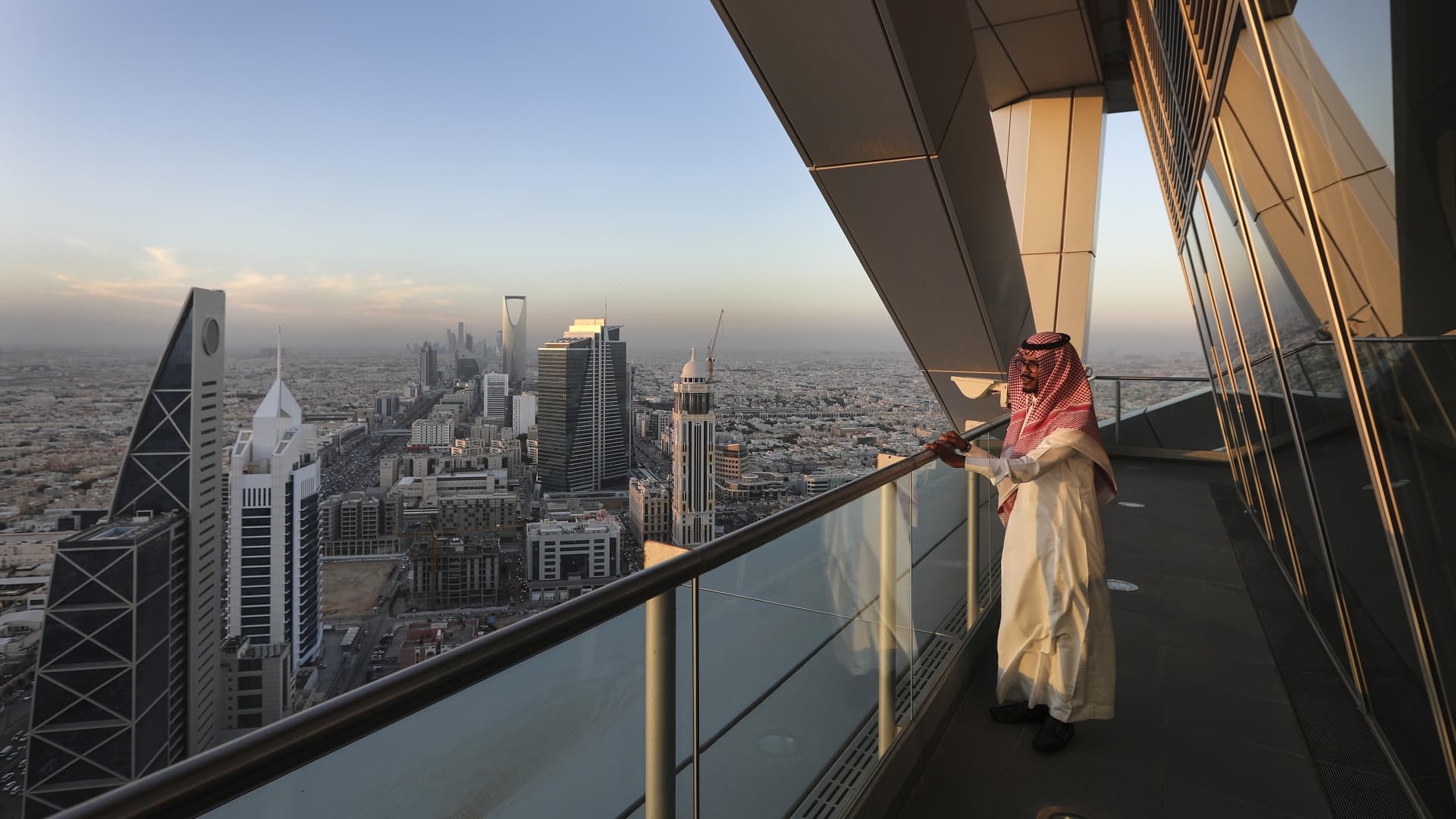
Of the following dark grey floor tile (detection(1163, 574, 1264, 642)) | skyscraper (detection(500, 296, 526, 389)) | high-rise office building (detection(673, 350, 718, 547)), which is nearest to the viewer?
dark grey floor tile (detection(1163, 574, 1264, 642))

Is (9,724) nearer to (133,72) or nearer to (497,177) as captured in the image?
(133,72)

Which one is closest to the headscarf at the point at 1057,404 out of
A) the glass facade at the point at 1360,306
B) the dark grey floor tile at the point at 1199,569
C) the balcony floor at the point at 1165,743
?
the glass facade at the point at 1360,306

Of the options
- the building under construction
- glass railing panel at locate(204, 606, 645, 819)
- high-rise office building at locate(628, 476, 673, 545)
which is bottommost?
the building under construction

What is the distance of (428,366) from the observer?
40875 mm

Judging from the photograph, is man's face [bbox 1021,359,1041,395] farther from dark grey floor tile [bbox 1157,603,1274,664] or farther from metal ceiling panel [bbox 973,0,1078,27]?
metal ceiling panel [bbox 973,0,1078,27]

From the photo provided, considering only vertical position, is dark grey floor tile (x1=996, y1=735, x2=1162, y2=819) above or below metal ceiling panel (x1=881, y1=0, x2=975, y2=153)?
below

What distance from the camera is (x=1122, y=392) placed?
11656 mm

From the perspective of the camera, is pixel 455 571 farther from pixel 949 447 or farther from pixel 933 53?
pixel 949 447

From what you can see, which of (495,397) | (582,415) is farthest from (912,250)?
(495,397)

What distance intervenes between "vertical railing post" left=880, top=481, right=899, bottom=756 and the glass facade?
1.50 metres

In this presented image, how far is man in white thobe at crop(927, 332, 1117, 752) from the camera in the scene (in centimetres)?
308

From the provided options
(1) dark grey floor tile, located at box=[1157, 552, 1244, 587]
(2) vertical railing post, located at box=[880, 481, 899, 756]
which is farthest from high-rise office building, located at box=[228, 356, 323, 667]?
(2) vertical railing post, located at box=[880, 481, 899, 756]

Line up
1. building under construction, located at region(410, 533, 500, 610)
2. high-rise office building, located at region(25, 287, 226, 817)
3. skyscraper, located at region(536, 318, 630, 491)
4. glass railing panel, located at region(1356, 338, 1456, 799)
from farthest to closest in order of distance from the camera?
skyscraper, located at region(536, 318, 630, 491) < building under construction, located at region(410, 533, 500, 610) < high-rise office building, located at region(25, 287, 226, 817) < glass railing panel, located at region(1356, 338, 1456, 799)

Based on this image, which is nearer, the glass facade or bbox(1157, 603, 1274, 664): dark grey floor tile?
the glass facade
